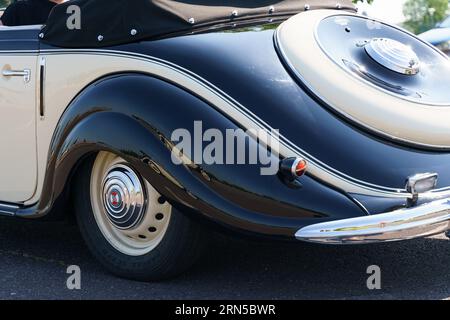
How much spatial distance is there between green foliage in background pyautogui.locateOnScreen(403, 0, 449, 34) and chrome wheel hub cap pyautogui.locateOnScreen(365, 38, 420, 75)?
6123 cm

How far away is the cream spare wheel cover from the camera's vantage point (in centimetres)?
354

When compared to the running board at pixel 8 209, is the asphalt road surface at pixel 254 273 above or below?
below

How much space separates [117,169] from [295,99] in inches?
35.3

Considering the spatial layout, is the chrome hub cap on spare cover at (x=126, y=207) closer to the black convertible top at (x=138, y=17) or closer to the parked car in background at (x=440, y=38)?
the black convertible top at (x=138, y=17)

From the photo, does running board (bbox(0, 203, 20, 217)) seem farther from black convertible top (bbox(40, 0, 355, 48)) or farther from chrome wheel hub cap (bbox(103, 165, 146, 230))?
black convertible top (bbox(40, 0, 355, 48))

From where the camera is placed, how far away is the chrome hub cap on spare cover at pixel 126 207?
364 centimetres

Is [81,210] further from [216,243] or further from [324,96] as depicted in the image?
[324,96]

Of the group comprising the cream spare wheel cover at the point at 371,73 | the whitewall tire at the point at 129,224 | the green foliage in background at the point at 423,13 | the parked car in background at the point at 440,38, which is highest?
the green foliage in background at the point at 423,13

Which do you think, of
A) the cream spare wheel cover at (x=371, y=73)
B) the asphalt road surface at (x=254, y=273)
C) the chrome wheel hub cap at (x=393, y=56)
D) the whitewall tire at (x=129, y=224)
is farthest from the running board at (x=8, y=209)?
the chrome wheel hub cap at (x=393, y=56)

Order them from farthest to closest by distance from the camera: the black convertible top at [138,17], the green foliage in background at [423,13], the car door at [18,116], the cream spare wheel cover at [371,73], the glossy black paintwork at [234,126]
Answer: the green foliage in background at [423,13] → the car door at [18,116] → the black convertible top at [138,17] → the cream spare wheel cover at [371,73] → the glossy black paintwork at [234,126]

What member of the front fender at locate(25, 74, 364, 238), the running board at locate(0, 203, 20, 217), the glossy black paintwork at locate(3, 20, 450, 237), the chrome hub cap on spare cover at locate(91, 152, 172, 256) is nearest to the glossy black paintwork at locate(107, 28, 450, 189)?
the glossy black paintwork at locate(3, 20, 450, 237)

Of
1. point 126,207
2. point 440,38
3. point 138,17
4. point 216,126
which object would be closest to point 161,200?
point 126,207

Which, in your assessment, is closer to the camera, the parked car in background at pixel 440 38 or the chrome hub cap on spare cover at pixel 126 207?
the chrome hub cap on spare cover at pixel 126 207

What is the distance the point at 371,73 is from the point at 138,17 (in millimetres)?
1132
